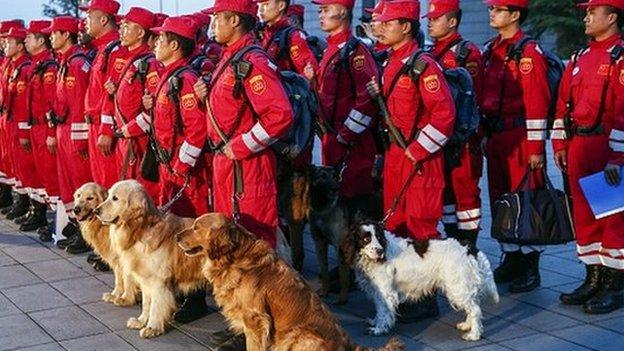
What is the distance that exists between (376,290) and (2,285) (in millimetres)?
3475

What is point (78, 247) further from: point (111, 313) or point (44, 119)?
point (111, 313)

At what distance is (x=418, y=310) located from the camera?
671 centimetres

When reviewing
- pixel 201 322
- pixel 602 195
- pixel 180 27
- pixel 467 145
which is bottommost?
pixel 201 322

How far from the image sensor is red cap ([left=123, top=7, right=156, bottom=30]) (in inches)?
305

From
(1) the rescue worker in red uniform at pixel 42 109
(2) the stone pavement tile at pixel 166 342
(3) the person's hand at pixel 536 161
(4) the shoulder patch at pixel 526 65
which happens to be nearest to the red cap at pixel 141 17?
(1) the rescue worker in red uniform at pixel 42 109

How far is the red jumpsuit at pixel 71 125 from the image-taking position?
8828 millimetres

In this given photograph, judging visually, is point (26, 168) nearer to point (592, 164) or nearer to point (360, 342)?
point (360, 342)

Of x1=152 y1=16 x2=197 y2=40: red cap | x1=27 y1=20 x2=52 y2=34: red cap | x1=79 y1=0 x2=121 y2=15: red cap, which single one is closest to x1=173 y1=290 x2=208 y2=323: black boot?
x1=152 y1=16 x2=197 y2=40: red cap

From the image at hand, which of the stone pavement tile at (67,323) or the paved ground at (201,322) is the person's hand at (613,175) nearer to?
the paved ground at (201,322)

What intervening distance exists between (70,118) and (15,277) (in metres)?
1.73

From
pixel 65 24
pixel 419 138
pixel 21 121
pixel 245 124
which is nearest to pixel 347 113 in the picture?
pixel 419 138

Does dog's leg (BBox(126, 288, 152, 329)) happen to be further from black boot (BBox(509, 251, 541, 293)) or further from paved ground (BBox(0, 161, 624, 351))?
black boot (BBox(509, 251, 541, 293))

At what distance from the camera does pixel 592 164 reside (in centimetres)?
693

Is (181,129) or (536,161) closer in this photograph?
(181,129)
